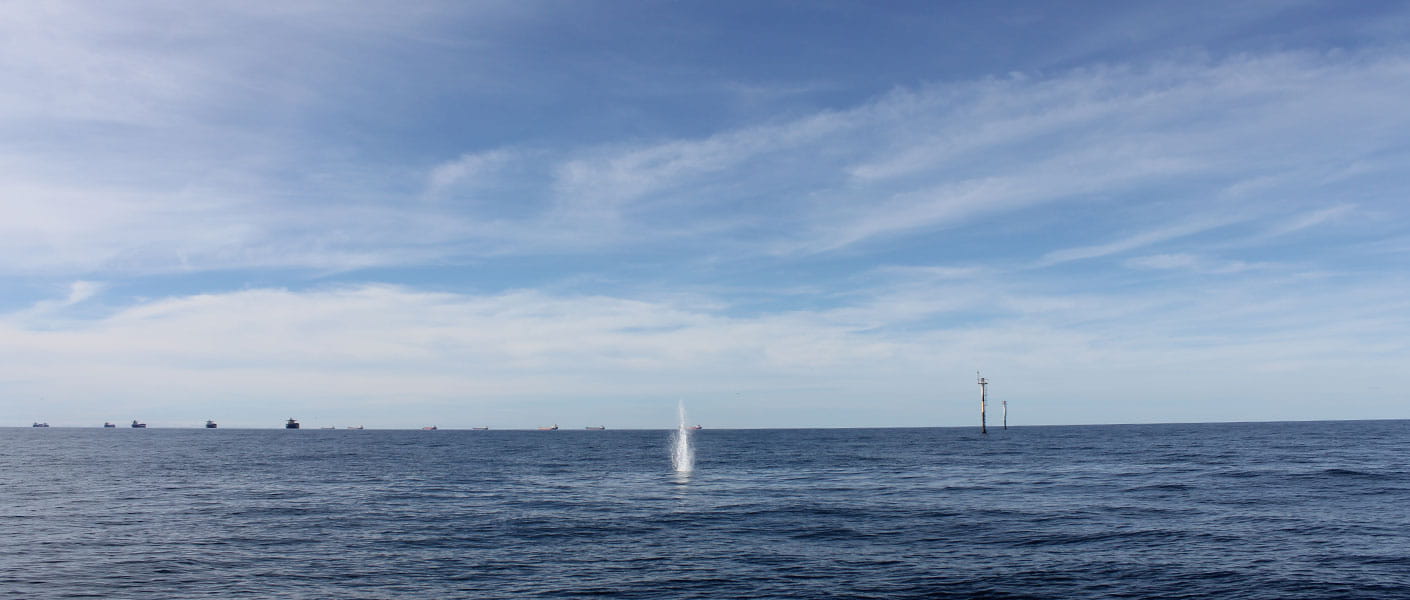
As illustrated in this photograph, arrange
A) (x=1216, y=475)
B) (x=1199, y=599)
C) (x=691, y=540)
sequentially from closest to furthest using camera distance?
(x=1199, y=599) < (x=691, y=540) < (x=1216, y=475)

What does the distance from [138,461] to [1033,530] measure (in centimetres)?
12131

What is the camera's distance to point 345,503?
61.7m

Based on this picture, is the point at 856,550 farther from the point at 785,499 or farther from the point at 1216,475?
the point at 1216,475

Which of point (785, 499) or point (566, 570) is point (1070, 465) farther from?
point (566, 570)

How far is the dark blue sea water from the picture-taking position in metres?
33.1

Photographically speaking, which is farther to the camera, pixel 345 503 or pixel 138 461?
pixel 138 461

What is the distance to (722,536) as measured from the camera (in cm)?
4550

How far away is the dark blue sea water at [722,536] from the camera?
33.1 m

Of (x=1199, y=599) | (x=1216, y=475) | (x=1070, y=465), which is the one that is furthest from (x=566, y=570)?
(x=1070, y=465)

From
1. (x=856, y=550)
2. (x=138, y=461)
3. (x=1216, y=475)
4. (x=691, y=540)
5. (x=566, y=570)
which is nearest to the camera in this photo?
(x=566, y=570)

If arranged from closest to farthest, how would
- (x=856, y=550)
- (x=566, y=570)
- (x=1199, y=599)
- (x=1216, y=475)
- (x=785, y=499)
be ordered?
(x=1199, y=599), (x=566, y=570), (x=856, y=550), (x=785, y=499), (x=1216, y=475)

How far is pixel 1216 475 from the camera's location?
77.7 metres

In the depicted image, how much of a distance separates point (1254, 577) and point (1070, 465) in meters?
66.5

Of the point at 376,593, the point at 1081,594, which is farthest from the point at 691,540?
the point at 1081,594
